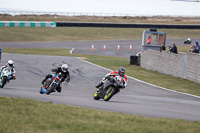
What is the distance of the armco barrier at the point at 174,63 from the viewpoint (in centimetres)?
2295

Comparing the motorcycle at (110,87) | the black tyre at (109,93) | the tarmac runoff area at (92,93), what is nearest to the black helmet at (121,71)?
the motorcycle at (110,87)

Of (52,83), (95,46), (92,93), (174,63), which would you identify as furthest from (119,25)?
(52,83)

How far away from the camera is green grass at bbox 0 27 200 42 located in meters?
56.3

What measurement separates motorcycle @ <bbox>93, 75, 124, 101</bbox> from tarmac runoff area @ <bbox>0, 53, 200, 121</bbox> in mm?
331

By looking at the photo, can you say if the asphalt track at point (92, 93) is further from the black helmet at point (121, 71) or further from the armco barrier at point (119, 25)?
the armco barrier at point (119, 25)

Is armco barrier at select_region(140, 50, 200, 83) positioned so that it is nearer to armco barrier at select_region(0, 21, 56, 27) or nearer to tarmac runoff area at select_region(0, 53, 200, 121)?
tarmac runoff area at select_region(0, 53, 200, 121)

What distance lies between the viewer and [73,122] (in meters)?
8.66

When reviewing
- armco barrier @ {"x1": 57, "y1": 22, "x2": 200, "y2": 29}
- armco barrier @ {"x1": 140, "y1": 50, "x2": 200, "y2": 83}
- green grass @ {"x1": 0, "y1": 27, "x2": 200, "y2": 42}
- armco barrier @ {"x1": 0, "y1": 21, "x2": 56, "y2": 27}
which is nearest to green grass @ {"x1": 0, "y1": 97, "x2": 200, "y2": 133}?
armco barrier @ {"x1": 140, "y1": 50, "x2": 200, "y2": 83}

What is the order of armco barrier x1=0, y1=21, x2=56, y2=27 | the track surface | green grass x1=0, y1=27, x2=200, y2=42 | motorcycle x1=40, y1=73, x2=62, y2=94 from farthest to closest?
armco barrier x1=0, y1=21, x2=56, y2=27, green grass x1=0, y1=27, x2=200, y2=42, the track surface, motorcycle x1=40, y1=73, x2=62, y2=94

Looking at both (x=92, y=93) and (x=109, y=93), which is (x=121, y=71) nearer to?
(x=109, y=93)

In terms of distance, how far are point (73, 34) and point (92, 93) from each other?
146ft

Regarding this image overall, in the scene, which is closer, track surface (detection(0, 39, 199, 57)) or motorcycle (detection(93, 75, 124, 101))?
motorcycle (detection(93, 75, 124, 101))

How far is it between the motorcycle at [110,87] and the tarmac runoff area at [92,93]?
33 centimetres

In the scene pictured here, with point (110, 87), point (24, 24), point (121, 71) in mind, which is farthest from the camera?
point (24, 24)
